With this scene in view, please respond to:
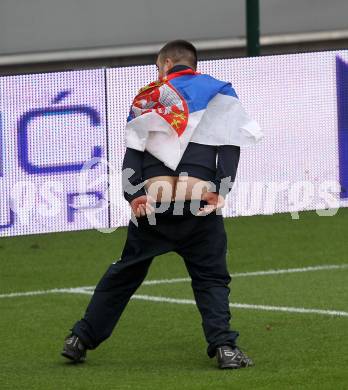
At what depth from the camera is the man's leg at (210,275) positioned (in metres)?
7.91

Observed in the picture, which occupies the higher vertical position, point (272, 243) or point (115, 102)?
point (115, 102)

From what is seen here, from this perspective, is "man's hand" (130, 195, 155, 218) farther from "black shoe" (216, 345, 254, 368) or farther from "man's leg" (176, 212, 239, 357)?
"black shoe" (216, 345, 254, 368)

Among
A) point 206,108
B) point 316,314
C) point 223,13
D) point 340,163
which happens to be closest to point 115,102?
point 340,163

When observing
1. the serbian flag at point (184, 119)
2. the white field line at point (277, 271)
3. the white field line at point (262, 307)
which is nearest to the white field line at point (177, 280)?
the white field line at point (277, 271)

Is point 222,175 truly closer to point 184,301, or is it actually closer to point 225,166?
point 225,166

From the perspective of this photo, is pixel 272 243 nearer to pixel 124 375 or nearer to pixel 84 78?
pixel 84 78

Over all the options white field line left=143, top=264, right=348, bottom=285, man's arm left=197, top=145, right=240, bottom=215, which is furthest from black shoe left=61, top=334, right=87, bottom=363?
white field line left=143, top=264, right=348, bottom=285

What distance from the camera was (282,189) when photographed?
14.2 meters

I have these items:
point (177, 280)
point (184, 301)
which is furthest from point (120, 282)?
point (177, 280)

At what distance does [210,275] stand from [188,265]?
0.17 meters

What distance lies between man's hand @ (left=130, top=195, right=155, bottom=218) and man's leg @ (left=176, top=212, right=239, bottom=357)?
279mm

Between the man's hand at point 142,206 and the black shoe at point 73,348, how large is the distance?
0.79 metres

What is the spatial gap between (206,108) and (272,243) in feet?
16.3

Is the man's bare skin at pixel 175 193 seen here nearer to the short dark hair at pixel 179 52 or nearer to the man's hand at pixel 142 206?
the man's hand at pixel 142 206
